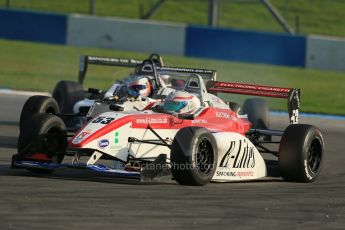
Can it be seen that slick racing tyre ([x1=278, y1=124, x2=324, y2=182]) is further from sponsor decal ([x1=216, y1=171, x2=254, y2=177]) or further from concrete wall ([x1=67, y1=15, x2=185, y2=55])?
concrete wall ([x1=67, y1=15, x2=185, y2=55])

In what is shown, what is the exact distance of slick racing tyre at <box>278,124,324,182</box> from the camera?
508 inches

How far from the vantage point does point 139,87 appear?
16219 millimetres

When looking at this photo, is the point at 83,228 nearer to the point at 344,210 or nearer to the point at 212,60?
the point at 344,210

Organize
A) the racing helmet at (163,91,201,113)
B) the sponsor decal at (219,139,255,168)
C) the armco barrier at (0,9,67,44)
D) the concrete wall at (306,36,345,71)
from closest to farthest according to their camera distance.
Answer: the sponsor decal at (219,139,255,168)
the racing helmet at (163,91,201,113)
the concrete wall at (306,36,345,71)
the armco barrier at (0,9,67,44)

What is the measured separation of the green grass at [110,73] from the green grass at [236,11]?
4214 mm

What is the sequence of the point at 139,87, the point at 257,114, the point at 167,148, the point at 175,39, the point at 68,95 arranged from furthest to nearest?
the point at 175,39, the point at 68,95, the point at 257,114, the point at 139,87, the point at 167,148

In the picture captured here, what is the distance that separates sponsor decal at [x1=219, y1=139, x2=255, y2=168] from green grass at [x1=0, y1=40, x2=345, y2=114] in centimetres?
1185

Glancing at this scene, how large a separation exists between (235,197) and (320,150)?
8.58 ft

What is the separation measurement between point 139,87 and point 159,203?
6.01 metres

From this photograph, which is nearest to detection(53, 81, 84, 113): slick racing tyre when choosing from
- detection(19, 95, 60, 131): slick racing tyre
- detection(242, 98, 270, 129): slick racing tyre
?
detection(19, 95, 60, 131): slick racing tyre

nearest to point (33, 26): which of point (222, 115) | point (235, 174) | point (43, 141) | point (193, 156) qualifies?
point (222, 115)

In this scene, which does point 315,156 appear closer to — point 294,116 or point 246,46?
point 294,116

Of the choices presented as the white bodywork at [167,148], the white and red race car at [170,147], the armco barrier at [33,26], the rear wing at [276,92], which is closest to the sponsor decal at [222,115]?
the white and red race car at [170,147]

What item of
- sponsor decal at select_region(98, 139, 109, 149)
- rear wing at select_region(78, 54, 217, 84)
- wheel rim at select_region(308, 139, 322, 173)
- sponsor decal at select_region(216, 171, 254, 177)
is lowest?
sponsor decal at select_region(216, 171, 254, 177)
